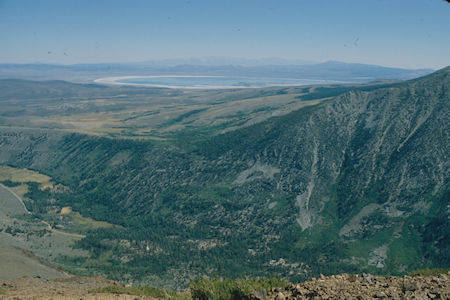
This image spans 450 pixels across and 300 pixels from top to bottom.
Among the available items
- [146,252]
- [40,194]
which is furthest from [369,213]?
[40,194]

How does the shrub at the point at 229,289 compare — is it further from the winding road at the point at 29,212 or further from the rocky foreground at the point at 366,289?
the winding road at the point at 29,212

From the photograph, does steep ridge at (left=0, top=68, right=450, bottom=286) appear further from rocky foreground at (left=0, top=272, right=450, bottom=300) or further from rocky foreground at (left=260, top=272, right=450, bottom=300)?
rocky foreground at (left=260, top=272, right=450, bottom=300)

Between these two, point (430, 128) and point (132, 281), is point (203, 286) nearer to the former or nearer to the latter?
point (132, 281)

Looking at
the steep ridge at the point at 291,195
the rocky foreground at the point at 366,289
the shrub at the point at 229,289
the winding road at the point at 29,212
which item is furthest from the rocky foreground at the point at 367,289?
the winding road at the point at 29,212

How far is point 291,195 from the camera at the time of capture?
107125 mm

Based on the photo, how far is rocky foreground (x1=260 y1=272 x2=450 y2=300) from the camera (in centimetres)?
1794

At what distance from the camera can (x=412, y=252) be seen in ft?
258

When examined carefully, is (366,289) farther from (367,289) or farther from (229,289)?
(229,289)

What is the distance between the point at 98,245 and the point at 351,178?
7095 cm

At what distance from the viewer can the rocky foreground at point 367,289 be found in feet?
58.9

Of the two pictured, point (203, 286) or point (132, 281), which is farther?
point (132, 281)

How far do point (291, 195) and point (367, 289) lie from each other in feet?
291

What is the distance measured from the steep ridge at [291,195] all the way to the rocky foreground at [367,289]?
55.1 m

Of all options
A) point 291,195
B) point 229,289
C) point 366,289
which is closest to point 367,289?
point 366,289
